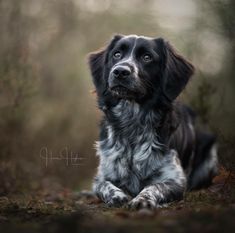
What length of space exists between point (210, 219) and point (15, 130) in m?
6.06

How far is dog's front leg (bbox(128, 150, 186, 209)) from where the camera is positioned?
5.61 metres

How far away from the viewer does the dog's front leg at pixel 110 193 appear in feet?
19.4

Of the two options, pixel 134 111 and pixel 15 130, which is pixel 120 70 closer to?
pixel 134 111

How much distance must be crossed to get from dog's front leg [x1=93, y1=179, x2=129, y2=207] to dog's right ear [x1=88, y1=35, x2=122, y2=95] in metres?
1.11

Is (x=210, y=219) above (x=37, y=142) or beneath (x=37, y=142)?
above

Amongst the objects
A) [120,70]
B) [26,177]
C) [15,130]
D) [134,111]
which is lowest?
[26,177]

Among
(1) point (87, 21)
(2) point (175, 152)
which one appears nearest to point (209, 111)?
(2) point (175, 152)

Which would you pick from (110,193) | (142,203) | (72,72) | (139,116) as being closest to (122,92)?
(139,116)

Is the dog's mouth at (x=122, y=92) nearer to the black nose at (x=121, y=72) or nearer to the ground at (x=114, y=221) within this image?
the black nose at (x=121, y=72)

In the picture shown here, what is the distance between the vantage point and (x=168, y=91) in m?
6.68

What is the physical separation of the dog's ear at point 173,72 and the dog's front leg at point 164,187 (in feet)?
2.29

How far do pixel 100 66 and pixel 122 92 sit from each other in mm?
918

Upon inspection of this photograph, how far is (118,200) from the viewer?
592 centimetres

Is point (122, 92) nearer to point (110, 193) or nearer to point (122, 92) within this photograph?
point (122, 92)
